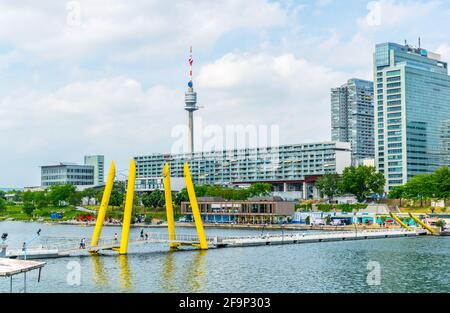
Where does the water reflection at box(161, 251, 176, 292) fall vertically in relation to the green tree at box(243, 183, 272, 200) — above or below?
below

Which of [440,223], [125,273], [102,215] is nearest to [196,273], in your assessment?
[125,273]

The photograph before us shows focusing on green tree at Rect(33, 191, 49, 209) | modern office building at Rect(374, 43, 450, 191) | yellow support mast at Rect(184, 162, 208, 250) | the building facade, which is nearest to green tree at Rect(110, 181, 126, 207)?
green tree at Rect(33, 191, 49, 209)

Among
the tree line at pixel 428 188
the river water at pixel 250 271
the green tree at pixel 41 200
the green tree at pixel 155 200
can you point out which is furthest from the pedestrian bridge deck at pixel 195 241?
the green tree at pixel 41 200

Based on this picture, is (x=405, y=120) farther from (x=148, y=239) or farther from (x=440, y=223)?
(x=148, y=239)

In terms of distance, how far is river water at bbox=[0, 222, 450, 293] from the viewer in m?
40.2

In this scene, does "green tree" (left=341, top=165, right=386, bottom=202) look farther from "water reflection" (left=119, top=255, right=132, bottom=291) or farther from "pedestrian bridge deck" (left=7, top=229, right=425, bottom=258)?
"water reflection" (left=119, top=255, right=132, bottom=291)

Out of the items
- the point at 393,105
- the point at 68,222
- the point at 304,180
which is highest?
the point at 393,105

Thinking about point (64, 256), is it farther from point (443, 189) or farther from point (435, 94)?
point (435, 94)

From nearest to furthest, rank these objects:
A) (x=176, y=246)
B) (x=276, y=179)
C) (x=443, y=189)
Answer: (x=176, y=246)
(x=443, y=189)
(x=276, y=179)
